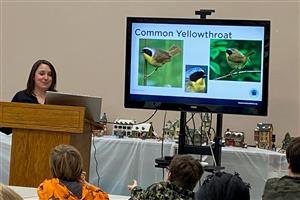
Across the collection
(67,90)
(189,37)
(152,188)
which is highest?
(189,37)

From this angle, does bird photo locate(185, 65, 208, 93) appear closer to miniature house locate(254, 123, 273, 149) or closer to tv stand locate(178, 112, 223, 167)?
tv stand locate(178, 112, 223, 167)

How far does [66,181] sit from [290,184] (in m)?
1.18

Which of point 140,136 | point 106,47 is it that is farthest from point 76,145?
point 106,47

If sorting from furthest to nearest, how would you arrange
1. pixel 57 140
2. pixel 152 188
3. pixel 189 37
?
1. pixel 189 37
2. pixel 57 140
3. pixel 152 188

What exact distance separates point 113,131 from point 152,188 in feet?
8.65

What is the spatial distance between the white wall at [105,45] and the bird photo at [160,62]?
1.72m

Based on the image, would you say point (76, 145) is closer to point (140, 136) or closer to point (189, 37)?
point (189, 37)

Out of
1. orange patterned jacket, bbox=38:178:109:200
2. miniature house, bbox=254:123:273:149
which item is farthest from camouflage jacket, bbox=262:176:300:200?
miniature house, bbox=254:123:273:149

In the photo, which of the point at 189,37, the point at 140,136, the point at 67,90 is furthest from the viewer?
the point at 67,90

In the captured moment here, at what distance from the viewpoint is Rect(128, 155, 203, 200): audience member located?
9.66ft

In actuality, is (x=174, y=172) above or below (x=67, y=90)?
below

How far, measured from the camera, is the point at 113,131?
18.3 ft

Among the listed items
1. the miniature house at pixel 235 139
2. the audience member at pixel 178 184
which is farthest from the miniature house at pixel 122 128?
the audience member at pixel 178 184

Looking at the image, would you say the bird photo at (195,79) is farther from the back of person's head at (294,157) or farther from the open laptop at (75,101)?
the back of person's head at (294,157)
